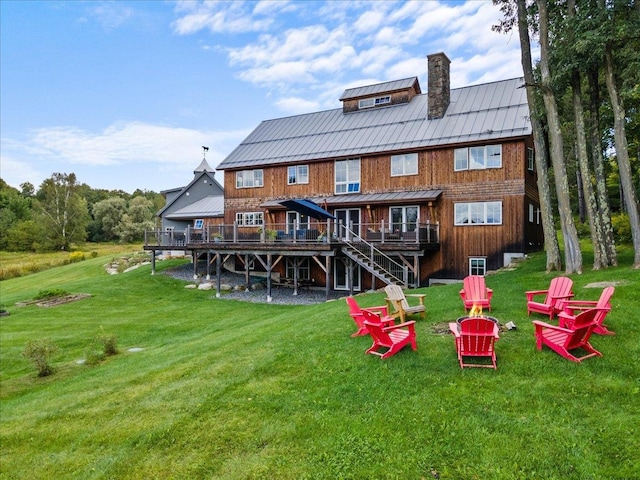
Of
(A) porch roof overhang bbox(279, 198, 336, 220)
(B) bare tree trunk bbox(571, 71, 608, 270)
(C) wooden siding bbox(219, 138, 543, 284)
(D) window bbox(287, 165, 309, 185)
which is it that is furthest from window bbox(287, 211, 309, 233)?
(B) bare tree trunk bbox(571, 71, 608, 270)

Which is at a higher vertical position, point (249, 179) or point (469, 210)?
point (249, 179)

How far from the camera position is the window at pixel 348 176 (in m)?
21.6

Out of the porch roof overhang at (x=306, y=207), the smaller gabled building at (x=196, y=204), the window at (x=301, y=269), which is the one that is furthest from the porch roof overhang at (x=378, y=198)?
the smaller gabled building at (x=196, y=204)

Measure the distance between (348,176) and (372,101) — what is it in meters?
6.00

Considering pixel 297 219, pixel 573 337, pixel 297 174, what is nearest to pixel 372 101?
pixel 297 174

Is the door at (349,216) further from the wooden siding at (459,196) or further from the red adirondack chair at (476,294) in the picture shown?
the red adirondack chair at (476,294)

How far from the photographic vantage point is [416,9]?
623 inches

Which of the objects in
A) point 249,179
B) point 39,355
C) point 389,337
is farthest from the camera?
point 249,179

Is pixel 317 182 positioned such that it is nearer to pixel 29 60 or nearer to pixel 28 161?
pixel 29 60

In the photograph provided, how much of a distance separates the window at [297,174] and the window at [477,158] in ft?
26.9

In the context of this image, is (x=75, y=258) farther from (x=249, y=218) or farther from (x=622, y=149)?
(x=622, y=149)

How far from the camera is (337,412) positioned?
5266 millimetres

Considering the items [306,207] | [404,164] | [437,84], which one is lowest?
[306,207]

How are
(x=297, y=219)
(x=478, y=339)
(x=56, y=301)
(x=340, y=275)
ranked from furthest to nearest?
1. (x=297, y=219)
2. (x=340, y=275)
3. (x=56, y=301)
4. (x=478, y=339)
